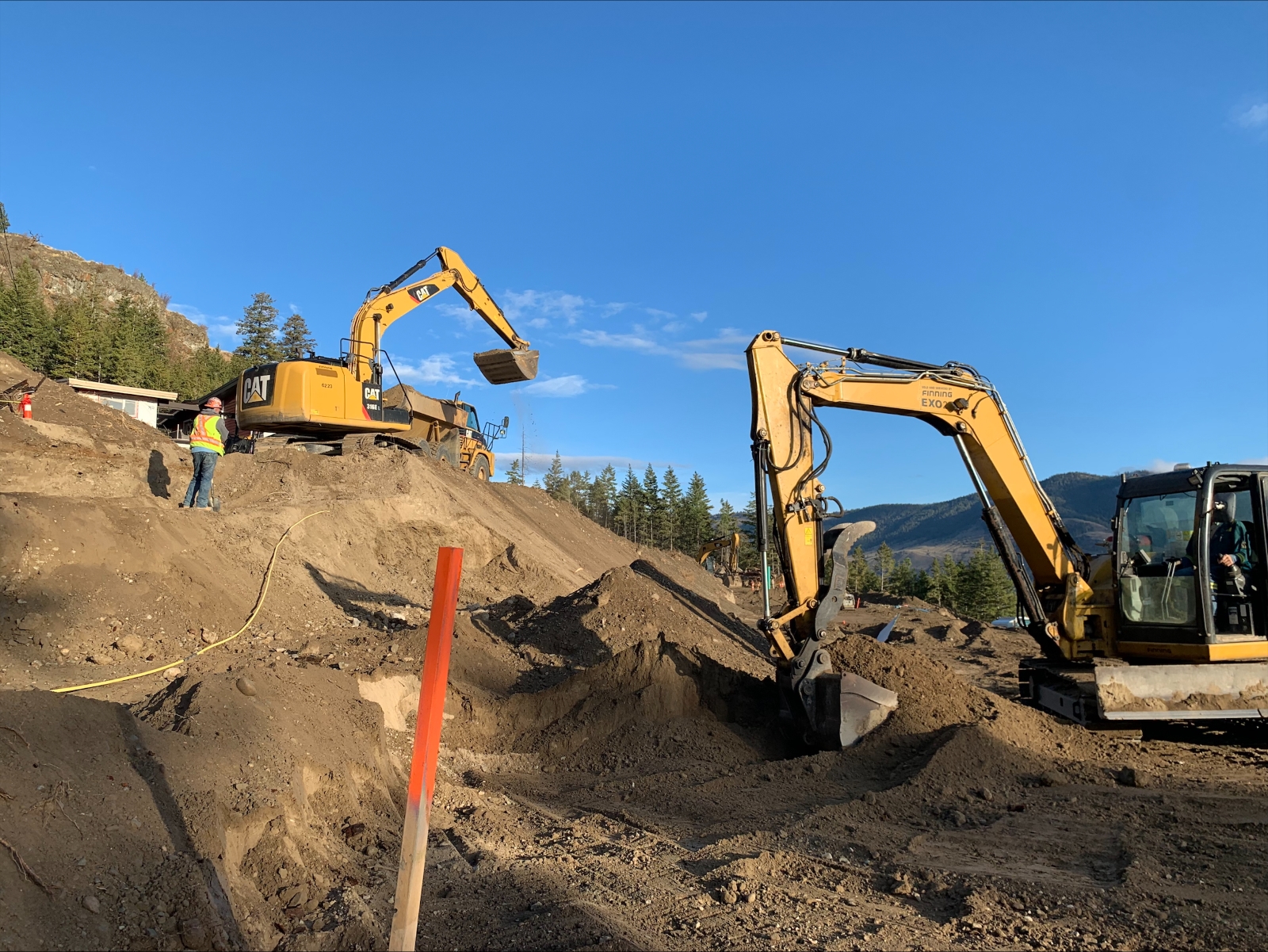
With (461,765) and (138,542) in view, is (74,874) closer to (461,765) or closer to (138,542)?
(461,765)

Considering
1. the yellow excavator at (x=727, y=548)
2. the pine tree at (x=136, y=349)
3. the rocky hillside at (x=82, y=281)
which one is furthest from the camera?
the rocky hillside at (x=82, y=281)

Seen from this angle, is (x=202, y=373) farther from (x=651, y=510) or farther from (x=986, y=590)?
(x=986, y=590)

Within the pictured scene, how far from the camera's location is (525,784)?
24.3 ft

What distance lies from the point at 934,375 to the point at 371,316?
40.1 ft

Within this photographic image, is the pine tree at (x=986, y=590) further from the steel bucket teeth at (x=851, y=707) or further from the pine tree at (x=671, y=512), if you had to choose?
the steel bucket teeth at (x=851, y=707)

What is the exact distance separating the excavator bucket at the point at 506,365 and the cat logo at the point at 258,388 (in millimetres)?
4725

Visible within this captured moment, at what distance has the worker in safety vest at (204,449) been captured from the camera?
40.1 ft

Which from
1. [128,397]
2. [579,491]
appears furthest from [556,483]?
[128,397]

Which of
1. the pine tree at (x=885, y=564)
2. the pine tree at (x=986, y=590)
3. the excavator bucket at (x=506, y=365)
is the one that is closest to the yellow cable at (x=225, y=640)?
the excavator bucket at (x=506, y=365)

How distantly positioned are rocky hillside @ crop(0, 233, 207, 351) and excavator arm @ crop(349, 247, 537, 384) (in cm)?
4660

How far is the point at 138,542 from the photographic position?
9859 millimetres

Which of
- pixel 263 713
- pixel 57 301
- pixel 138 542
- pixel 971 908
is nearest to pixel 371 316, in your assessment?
pixel 138 542

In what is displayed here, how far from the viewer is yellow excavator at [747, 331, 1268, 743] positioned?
25.2ft

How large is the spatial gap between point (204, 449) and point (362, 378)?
4.71 metres
